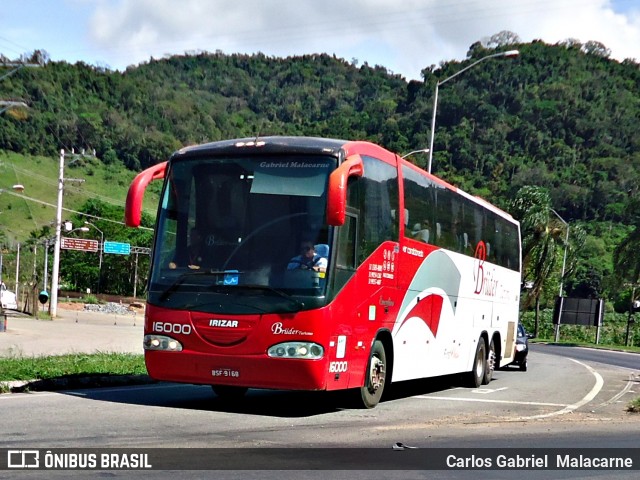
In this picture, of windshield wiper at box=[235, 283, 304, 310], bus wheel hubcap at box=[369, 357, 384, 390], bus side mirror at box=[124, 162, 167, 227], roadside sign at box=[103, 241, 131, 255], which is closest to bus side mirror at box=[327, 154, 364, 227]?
windshield wiper at box=[235, 283, 304, 310]

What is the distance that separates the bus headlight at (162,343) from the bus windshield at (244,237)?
16.7 inches

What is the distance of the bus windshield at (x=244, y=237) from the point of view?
1257cm

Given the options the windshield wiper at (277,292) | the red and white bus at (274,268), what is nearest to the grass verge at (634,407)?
the red and white bus at (274,268)

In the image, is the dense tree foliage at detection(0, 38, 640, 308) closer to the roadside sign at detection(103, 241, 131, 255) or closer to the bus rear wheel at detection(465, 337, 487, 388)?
the roadside sign at detection(103, 241, 131, 255)

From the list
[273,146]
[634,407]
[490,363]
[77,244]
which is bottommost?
[77,244]

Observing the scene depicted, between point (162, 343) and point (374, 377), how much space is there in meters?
3.08

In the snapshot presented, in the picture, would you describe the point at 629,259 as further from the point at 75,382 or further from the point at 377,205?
the point at 75,382

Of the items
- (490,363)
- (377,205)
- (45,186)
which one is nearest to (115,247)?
(490,363)

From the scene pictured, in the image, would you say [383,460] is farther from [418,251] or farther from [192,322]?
[418,251]

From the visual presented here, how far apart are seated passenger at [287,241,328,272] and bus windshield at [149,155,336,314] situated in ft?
0.04

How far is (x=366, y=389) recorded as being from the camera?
14008 mm

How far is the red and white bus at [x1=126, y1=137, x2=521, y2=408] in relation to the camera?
12.5 metres

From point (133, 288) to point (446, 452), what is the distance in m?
109

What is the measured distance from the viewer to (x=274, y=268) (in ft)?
41.4
